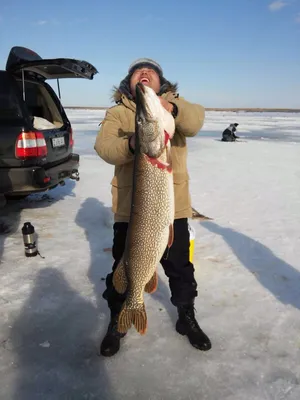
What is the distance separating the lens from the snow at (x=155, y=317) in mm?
2350

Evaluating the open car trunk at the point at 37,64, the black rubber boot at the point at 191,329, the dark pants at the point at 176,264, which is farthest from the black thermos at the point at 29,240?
the open car trunk at the point at 37,64

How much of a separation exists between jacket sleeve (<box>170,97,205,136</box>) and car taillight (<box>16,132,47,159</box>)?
291cm

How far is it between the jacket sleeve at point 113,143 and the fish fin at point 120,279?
738mm

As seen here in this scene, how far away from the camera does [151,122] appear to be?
80.0 inches

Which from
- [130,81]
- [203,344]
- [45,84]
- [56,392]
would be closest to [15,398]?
[56,392]

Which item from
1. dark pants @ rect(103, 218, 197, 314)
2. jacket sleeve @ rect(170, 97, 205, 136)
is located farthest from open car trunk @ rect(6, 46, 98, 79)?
dark pants @ rect(103, 218, 197, 314)

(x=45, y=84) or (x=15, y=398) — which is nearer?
(x=15, y=398)

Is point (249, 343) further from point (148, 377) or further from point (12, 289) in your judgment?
point (12, 289)

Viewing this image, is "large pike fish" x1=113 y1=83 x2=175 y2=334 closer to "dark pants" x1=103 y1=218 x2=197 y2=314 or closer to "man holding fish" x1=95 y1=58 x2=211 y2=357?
"man holding fish" x1=95 y1=58 x2=211 y2=357

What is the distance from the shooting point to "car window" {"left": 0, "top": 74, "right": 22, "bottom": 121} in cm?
472

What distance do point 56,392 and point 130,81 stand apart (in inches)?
88.4

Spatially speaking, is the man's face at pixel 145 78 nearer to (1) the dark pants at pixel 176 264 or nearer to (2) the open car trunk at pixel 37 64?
(1) the dark pants at pixel 176 264

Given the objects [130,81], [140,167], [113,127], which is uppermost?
[130,81]

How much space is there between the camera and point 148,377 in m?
2.40
